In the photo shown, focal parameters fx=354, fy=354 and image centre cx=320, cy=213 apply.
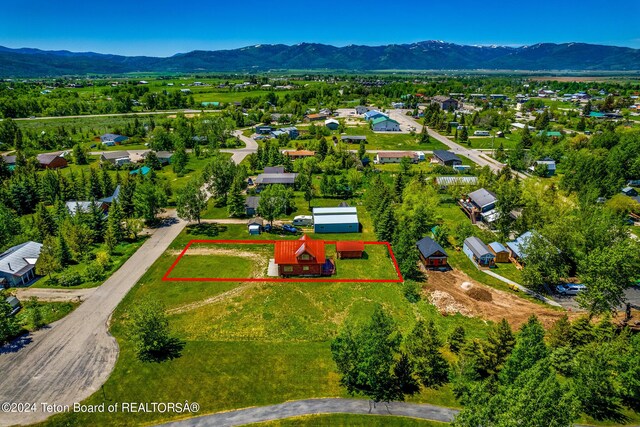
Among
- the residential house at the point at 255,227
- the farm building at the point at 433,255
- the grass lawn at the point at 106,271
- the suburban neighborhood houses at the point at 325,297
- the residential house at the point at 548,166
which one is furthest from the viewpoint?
the residential house at the point at 548,166

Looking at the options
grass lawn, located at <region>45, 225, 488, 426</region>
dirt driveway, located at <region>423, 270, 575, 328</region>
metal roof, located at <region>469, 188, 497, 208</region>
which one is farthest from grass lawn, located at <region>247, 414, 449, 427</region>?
metal roof, located at <region>469, 188, 497, 208</region>

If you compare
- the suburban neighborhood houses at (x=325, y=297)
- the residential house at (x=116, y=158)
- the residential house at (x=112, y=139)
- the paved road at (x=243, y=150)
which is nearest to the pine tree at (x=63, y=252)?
the suburban neighborhood houses at (x=325, y=297)

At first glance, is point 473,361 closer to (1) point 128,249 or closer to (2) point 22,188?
(1) point 128,249

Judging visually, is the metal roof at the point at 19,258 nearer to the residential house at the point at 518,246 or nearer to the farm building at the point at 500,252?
the farm building at the point at 500,252

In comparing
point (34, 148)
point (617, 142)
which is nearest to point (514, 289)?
point (617, 142)

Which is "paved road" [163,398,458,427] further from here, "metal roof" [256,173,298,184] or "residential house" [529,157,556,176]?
"residential house" [529,157,556,176]

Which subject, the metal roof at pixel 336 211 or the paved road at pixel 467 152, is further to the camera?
the paved road at pixel 467 152
